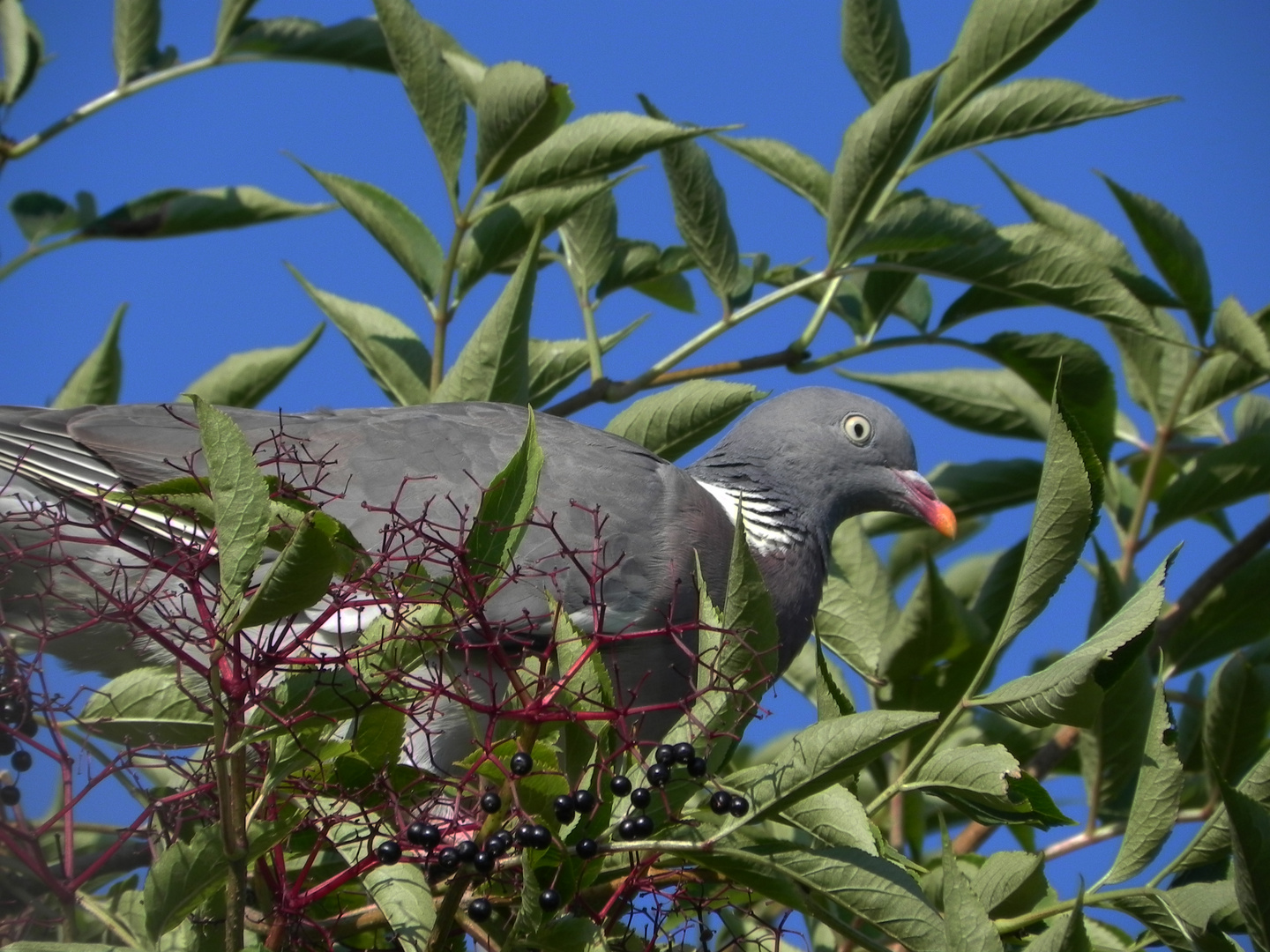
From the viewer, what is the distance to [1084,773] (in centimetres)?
294

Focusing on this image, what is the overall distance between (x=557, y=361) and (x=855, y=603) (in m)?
0.91

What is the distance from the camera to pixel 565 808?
152 centimetres

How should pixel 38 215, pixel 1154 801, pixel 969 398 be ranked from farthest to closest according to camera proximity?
pixel 969 398 < pixel 38 215 < pixel 1154 801

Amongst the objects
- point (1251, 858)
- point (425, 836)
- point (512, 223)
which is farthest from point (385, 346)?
point (1251, 858)

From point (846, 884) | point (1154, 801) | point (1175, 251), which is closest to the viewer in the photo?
point (846, 884)

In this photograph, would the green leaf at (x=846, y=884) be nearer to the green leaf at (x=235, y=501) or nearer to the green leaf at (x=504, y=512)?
the green leaf at (x=504, y=512)

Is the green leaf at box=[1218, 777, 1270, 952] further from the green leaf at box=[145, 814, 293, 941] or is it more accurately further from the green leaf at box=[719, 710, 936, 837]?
the green leaf at box=[145, 814, 293, 941]

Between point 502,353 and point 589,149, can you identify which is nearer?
point 502,353

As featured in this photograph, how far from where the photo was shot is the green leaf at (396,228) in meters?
3.14

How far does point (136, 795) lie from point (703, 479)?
7.06ft

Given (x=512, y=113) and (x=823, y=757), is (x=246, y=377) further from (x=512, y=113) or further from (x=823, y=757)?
(x=823, y=757)

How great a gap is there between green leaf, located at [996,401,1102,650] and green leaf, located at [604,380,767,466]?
1239 millimetres

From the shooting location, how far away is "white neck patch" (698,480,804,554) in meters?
3.57

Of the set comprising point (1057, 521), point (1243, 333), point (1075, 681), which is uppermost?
point (1243, 333)
